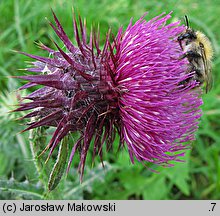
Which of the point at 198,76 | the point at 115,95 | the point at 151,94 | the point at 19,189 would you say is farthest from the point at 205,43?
the point at 19,189

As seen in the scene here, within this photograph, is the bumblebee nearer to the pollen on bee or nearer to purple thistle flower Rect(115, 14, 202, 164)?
the pollen on bee

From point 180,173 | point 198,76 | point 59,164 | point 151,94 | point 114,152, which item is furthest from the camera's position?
point 114,152

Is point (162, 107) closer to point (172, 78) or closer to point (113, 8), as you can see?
point (172, 78)

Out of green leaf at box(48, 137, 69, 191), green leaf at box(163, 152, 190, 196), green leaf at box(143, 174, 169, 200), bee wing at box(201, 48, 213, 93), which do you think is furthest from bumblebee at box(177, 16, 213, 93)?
green leaf at box(143, 174, 169, 200)

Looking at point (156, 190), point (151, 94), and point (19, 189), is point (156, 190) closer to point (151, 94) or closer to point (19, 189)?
point (19, 189)

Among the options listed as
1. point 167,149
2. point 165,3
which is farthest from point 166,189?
point 165,3
